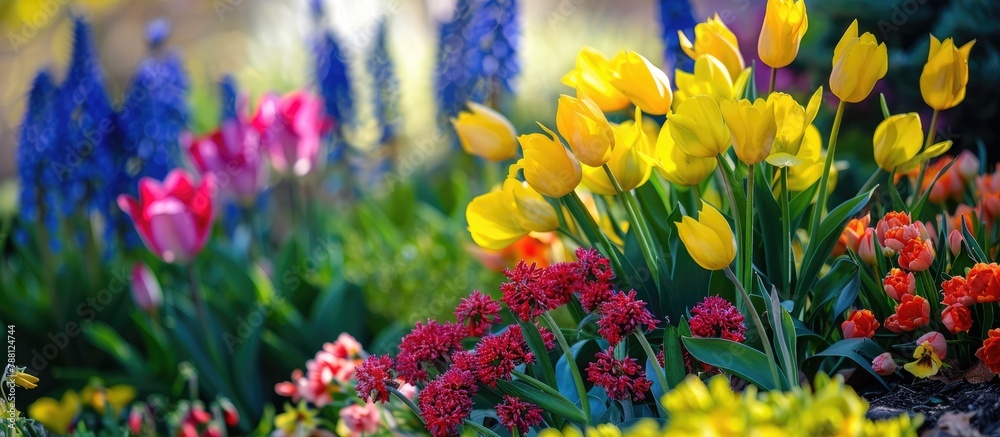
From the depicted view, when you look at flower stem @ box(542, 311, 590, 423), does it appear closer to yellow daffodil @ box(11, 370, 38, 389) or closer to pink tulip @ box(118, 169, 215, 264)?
yellow daffodil @ box(11, 370, 38, 389)

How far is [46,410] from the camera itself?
5.69ft

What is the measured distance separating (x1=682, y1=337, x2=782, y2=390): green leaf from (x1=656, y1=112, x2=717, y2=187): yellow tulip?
0.21 meters

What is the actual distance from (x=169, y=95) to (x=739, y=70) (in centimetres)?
188

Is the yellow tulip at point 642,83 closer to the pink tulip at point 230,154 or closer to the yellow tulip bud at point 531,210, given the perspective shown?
the yellow tulip bud at point 531,210

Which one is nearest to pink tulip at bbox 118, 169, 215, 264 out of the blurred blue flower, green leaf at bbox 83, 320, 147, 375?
green leaf at bbox 83, 320, 147, 375

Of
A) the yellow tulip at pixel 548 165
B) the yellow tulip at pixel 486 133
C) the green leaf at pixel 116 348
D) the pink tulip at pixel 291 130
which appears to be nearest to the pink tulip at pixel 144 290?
the green leaf at pixel 116 348

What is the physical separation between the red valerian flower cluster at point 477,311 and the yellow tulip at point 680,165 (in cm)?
27

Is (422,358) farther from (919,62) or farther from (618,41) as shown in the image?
(618,41)

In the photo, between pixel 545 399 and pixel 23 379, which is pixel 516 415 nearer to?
pixel 545 399

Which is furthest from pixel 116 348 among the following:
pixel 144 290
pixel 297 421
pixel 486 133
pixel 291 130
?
pixel 486 133

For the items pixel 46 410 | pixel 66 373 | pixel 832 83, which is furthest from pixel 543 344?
pixel 66 373

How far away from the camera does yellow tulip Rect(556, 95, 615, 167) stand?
1.02 m

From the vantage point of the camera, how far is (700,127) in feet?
3.24

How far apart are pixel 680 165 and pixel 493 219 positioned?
266 mm
